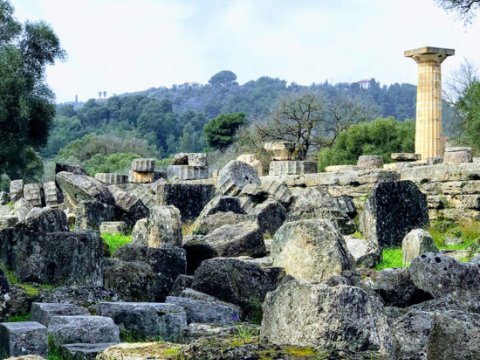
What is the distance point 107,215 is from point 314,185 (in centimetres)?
500

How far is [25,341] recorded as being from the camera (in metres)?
8.10

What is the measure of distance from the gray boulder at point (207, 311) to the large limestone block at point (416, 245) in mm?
5211

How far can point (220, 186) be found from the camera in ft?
71.9

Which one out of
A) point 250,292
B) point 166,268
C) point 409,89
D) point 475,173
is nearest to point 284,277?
point 250,292

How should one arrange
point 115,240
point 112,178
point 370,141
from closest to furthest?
1. point 115,240
2. point 112,178
3. point 370,141

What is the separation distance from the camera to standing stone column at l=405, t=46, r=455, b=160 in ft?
119

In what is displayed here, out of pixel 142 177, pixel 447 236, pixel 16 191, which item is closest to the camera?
pixel 447 236

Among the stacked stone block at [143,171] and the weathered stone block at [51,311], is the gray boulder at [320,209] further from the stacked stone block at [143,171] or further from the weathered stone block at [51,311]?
the stacked stone block at [143,171]

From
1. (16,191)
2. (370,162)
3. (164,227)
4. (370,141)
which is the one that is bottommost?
(164,227)

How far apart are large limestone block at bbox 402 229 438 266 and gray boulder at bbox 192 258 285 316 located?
147 inches

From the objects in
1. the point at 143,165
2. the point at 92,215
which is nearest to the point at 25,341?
the point at 92,215

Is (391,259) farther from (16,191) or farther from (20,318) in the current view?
(16,191)

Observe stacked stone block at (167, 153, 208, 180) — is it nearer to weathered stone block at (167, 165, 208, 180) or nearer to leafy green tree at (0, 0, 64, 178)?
weathered stone block at (167, 165, 208, 180)

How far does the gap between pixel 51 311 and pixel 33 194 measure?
18.3 meters
